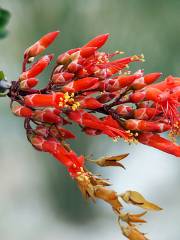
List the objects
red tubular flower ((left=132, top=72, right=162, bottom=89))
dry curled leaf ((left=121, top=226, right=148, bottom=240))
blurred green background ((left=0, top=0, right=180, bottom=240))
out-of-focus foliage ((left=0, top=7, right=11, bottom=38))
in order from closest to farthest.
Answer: out-of-focus foliage ((left=0, top=7, right=11, bottom=38)), dry curled leaf ((left=121, top=226, right=148, bottom=240)), red tubular flower ((left=132, top=72, right=162, bottom=89)), blurred green background ((left=0, top=0, right=180, bottom=240))

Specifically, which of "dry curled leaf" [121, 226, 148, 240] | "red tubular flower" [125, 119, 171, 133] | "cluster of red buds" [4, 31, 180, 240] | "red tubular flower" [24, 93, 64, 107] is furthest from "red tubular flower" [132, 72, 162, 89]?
"dry curled leaf" [121, 226, 148, 240]

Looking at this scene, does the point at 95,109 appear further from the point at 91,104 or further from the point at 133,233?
the point at 133,233

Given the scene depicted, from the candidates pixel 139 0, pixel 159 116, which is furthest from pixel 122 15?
pixel 159 116

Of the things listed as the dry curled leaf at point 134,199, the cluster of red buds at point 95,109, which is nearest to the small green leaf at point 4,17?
the cluster of red buds at point 95,109

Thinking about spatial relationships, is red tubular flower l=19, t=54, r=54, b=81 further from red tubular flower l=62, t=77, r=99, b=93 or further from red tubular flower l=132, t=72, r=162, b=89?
red tubular flower l=132, t=72, r=162, b=89

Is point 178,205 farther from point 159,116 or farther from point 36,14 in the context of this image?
point 159,116

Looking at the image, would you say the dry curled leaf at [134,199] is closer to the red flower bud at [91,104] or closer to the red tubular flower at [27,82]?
the red flower bud at [91,104]

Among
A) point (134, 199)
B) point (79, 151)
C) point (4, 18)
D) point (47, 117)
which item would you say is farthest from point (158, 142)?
point (79, 151)
